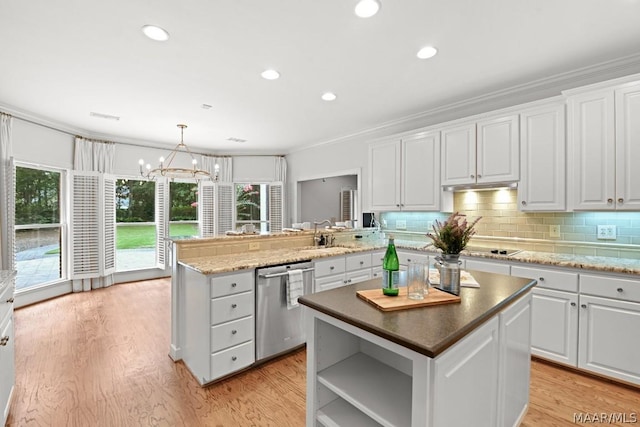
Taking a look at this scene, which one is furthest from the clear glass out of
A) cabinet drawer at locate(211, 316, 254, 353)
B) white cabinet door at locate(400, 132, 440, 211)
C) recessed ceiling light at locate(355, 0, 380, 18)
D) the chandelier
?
the chandelier

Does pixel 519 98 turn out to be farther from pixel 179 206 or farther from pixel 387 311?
pixel 179 206

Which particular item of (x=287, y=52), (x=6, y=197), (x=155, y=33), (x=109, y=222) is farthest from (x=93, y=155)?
(x=287, y=52)

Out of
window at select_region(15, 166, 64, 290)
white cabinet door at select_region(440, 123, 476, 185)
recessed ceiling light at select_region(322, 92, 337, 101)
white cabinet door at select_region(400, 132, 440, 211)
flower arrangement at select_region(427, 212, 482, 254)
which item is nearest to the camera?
flower arrangement at select_region(427, 212, 482, 254)

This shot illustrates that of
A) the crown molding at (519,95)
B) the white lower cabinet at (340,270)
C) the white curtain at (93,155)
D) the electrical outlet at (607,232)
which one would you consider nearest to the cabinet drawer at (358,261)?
the white lower cabinet at (340,270)

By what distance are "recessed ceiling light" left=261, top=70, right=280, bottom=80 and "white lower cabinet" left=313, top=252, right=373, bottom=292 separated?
1.93m

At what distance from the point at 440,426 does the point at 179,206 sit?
6373mm

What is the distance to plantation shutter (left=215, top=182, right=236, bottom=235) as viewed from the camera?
640cm

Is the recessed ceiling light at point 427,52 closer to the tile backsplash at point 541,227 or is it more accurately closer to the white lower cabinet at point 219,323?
the tile backsplash at point 541,227

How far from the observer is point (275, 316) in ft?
8.68

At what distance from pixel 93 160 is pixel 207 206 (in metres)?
2.10

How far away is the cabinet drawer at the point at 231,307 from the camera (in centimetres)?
226

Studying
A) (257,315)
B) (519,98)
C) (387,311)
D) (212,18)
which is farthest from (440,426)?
(519,98)

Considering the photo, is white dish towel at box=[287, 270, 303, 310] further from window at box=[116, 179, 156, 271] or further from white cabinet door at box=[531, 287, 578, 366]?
window at box=[116, 179, 156, 271]

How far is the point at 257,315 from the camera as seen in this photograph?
254 centimetres
